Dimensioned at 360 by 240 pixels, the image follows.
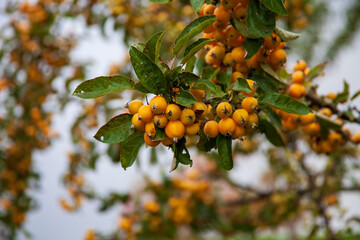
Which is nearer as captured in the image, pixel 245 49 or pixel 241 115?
pixel 241 115

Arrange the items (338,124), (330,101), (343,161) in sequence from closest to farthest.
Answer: (338,124) < (330,101) < (343,161)

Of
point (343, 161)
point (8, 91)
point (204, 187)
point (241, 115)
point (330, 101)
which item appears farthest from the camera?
point (8, 91)

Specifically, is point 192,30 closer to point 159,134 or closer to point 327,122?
point 159,134

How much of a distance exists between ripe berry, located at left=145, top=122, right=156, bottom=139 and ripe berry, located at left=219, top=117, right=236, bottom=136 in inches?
6.3

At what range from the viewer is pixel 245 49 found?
76 centimetres

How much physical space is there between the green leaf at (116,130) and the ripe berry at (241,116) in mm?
247

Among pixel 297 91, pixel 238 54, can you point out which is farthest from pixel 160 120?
pixel 297 91

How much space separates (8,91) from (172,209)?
6.55 feet

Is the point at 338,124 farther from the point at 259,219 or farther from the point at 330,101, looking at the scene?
the point at 259,219

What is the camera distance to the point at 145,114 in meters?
0.62

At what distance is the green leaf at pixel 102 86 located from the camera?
661mm

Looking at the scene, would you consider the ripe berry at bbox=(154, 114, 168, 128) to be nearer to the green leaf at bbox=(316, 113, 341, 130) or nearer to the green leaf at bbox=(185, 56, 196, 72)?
→ the green leaf at bbox=(185, 56, 196, 72)

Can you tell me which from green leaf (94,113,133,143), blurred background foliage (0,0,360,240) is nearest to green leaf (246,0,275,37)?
green leaf (94,113,133,143)

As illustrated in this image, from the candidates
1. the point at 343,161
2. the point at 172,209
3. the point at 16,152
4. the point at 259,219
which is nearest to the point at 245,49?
the point at 172,209
